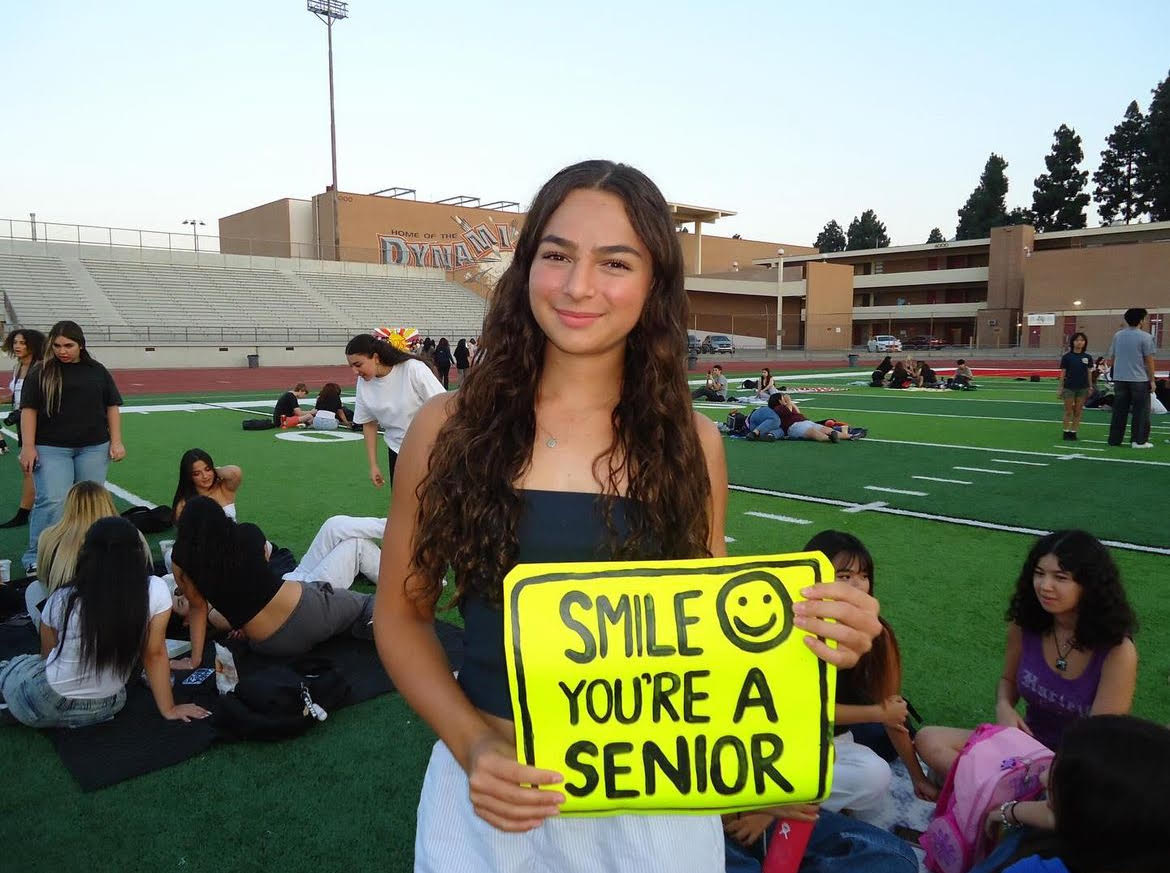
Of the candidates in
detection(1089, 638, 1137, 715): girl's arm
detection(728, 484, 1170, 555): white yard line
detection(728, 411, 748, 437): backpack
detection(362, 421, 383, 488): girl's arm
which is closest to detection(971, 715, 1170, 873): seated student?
detection(1089, 638, 1137, 715): girl's arm

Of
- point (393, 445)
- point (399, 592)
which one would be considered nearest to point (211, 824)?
point (399, 592)

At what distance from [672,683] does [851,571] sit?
227 cm

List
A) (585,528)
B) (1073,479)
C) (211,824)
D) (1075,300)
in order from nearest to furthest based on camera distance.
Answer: (585,528)
(211,824)
(1073,479)
(1075,300)

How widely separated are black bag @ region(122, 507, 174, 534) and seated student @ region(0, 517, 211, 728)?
3688 millimetres

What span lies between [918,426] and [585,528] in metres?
14.5

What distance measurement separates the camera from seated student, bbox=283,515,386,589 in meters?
5.73

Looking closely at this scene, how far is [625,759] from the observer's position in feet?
4.47

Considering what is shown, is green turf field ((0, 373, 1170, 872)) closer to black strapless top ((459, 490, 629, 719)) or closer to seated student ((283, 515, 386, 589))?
seated student ((283, 515, 386, 589))

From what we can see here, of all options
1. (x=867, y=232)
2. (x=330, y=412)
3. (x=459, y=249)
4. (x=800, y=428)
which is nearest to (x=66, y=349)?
(x=330, y=412)

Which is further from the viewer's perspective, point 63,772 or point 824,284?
point 824,284

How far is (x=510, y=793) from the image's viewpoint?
4.24 feet

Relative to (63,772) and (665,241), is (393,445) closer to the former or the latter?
(63,772)

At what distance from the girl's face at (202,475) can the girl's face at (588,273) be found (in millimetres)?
5433

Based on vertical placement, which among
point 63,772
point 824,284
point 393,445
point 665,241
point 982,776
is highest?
point 824,284
